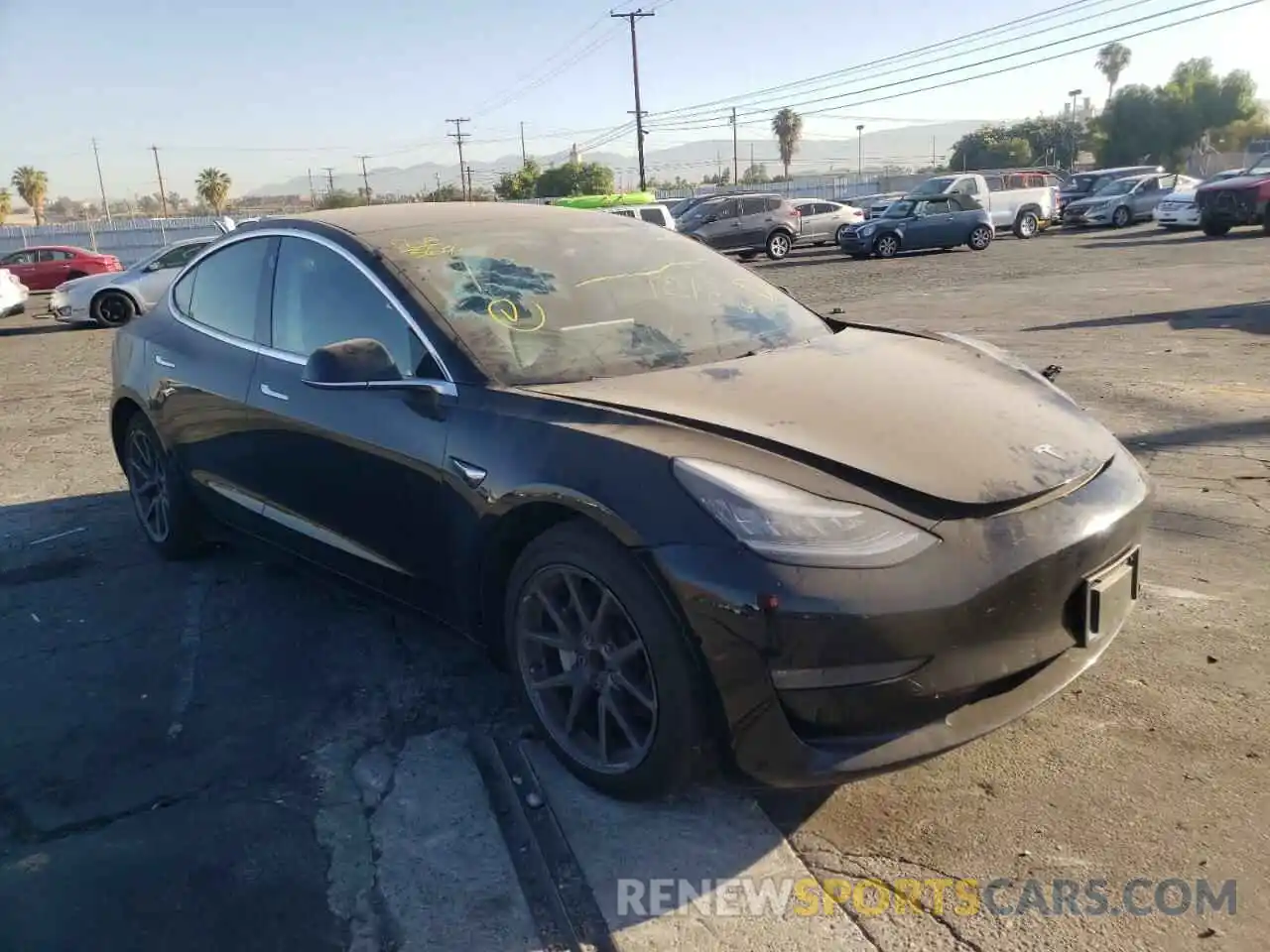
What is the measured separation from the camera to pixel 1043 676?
2.62 meters

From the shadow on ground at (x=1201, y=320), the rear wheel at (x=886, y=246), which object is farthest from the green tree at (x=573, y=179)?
the shadow on ground at (x=1201, y=320)

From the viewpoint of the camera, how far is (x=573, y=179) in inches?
2255

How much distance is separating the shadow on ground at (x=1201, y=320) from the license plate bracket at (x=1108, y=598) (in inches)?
331

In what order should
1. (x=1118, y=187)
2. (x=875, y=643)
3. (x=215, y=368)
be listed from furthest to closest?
1. (x=1118, y=187)
2. (x=215, y=368)
3. (x=875, y=643)

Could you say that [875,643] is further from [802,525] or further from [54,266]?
[54,266]

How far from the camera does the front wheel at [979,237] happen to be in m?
25.9

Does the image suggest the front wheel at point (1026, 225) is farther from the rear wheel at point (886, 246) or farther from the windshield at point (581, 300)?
the windshield at point (581, 300)

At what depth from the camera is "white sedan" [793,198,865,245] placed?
30.1m

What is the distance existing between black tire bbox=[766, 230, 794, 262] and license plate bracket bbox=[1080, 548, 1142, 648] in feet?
86.8

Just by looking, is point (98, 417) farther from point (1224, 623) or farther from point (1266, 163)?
point (1266, 163)

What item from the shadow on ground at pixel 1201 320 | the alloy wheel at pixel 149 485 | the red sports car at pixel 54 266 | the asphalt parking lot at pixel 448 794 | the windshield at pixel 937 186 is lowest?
the asphalt parking lot at pixel 448 794

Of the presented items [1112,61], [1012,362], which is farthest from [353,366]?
[1112,61]

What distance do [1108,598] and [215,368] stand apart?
3.51m

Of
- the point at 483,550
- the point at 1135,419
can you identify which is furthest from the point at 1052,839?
the point at 1135,419
